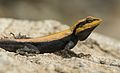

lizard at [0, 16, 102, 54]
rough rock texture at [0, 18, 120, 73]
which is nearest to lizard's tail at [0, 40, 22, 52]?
lizard at [0, 16, 102, 54]

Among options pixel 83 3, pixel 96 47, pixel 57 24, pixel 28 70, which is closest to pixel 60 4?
pixel 83 3

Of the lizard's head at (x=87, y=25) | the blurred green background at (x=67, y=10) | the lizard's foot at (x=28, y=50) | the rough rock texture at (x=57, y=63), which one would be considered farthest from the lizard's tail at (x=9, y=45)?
the blurred green background at (x=67, y=10)

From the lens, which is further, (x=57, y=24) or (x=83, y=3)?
(x=83, y=3)

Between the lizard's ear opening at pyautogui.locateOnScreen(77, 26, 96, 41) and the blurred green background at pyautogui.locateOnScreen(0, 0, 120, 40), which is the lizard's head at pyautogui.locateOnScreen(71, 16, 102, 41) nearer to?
the lizard's ear opening at pyautogui.locateOnScreen(77, 26, 96, 41)

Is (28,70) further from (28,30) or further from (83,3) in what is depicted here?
(83,3)

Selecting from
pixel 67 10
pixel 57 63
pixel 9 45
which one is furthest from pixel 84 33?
pixel 67 10

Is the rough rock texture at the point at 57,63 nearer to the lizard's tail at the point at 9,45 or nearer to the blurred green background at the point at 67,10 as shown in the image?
the lizard's tail at the point at 9,45
